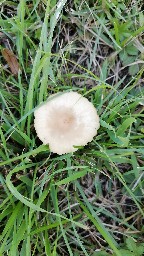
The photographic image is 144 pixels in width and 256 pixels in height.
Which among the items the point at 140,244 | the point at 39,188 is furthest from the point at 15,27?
the point at 140,244

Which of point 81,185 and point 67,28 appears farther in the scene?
point 67,28

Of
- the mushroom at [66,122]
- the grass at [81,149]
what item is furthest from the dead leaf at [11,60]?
the mushroom at [66,122]

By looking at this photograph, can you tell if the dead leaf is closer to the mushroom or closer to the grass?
the grass

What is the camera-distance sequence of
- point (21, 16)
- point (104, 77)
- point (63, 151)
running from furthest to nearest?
point (104, 77)
point (21, 16)
point (63, 151)

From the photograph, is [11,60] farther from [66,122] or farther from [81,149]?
[81,149]

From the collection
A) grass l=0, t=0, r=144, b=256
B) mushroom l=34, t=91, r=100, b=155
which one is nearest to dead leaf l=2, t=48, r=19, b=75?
grass l=0, t=0, r=144, b=256

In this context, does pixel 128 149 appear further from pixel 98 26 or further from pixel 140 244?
pixel 98 26
